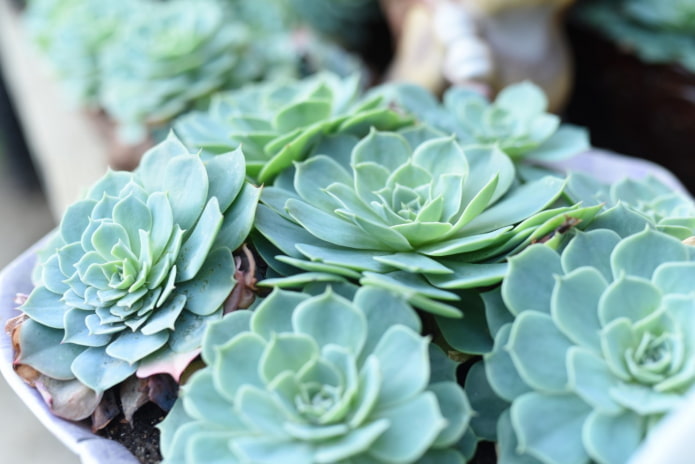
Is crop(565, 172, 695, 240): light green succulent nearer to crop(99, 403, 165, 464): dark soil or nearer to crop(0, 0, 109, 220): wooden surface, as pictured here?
crop(99, 403, 165, 464): dark soil

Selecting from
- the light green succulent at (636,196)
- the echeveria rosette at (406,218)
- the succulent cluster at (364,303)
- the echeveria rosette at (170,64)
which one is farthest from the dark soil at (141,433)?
the echeveria rosette at (170,64)

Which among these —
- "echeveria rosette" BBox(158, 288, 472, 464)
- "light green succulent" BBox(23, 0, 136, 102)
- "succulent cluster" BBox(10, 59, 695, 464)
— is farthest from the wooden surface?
"echeveria rosette" BBox(158, 288, 472, 464)

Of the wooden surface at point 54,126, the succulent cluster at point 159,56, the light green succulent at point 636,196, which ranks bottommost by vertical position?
the wooden surface at point 54,126

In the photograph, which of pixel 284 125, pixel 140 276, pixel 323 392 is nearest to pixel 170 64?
pixel 284 125

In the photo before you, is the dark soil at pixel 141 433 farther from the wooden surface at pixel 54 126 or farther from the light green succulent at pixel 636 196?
the wooden surface at pixel 54 126

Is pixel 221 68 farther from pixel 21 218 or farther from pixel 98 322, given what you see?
pixel 21 218

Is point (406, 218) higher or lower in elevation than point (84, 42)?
higher

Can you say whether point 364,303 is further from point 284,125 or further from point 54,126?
point 54,126
